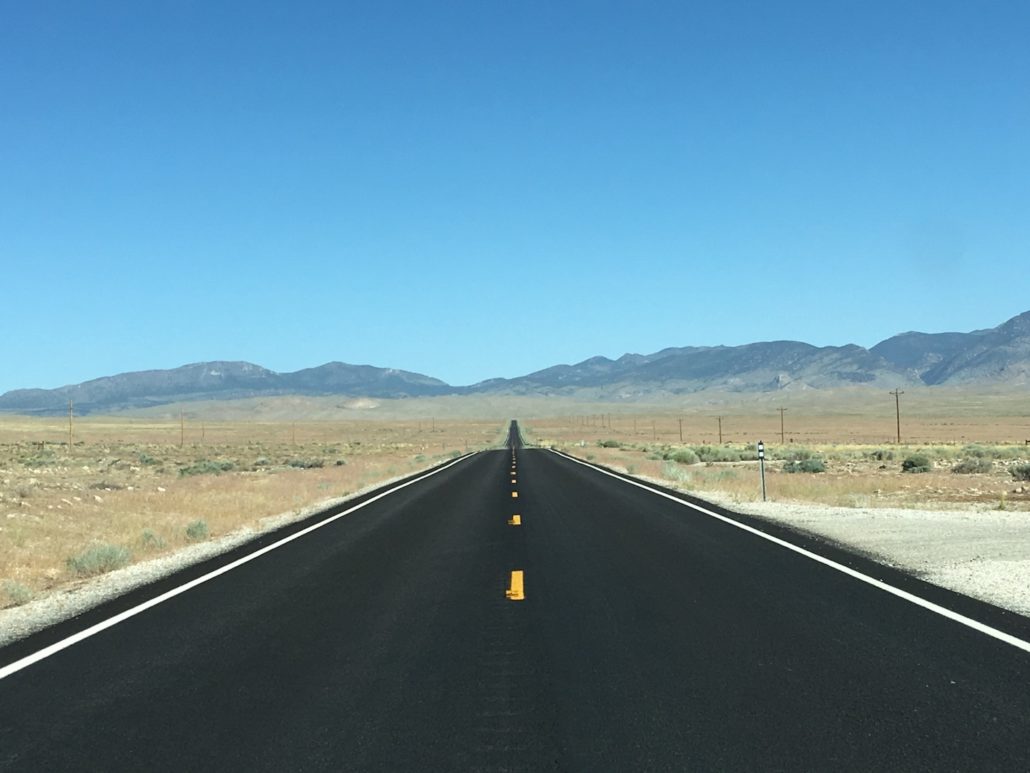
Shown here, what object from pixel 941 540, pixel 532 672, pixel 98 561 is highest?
pixel 532 672

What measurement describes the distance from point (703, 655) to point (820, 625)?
5.48 feet

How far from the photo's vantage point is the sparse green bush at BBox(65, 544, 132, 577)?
1350 centimetres

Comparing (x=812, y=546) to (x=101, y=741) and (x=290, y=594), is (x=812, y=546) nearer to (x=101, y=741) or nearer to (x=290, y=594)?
(x=290, y=594)

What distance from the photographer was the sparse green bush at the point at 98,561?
13500 mm

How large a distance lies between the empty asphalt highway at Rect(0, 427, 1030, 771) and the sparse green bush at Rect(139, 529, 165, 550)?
3.81 meters

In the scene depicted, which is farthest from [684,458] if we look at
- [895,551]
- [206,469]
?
[895,551]

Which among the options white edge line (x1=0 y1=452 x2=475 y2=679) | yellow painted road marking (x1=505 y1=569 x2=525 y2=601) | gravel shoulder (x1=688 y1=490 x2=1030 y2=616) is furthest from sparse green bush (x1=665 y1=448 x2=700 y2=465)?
yellow painted road marking (x1=505 y1=569 x2=525 y2=601)

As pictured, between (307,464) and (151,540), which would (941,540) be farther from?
(307,464)

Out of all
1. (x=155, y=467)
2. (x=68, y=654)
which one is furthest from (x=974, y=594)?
(x=155, y=467)

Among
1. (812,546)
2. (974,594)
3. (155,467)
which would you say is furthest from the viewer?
(155,467)

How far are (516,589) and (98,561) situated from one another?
6.67 meters

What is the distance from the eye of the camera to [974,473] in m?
37.4

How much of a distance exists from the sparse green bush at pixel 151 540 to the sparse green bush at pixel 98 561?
1.77m

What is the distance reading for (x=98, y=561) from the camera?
→ 1373 centimetres
